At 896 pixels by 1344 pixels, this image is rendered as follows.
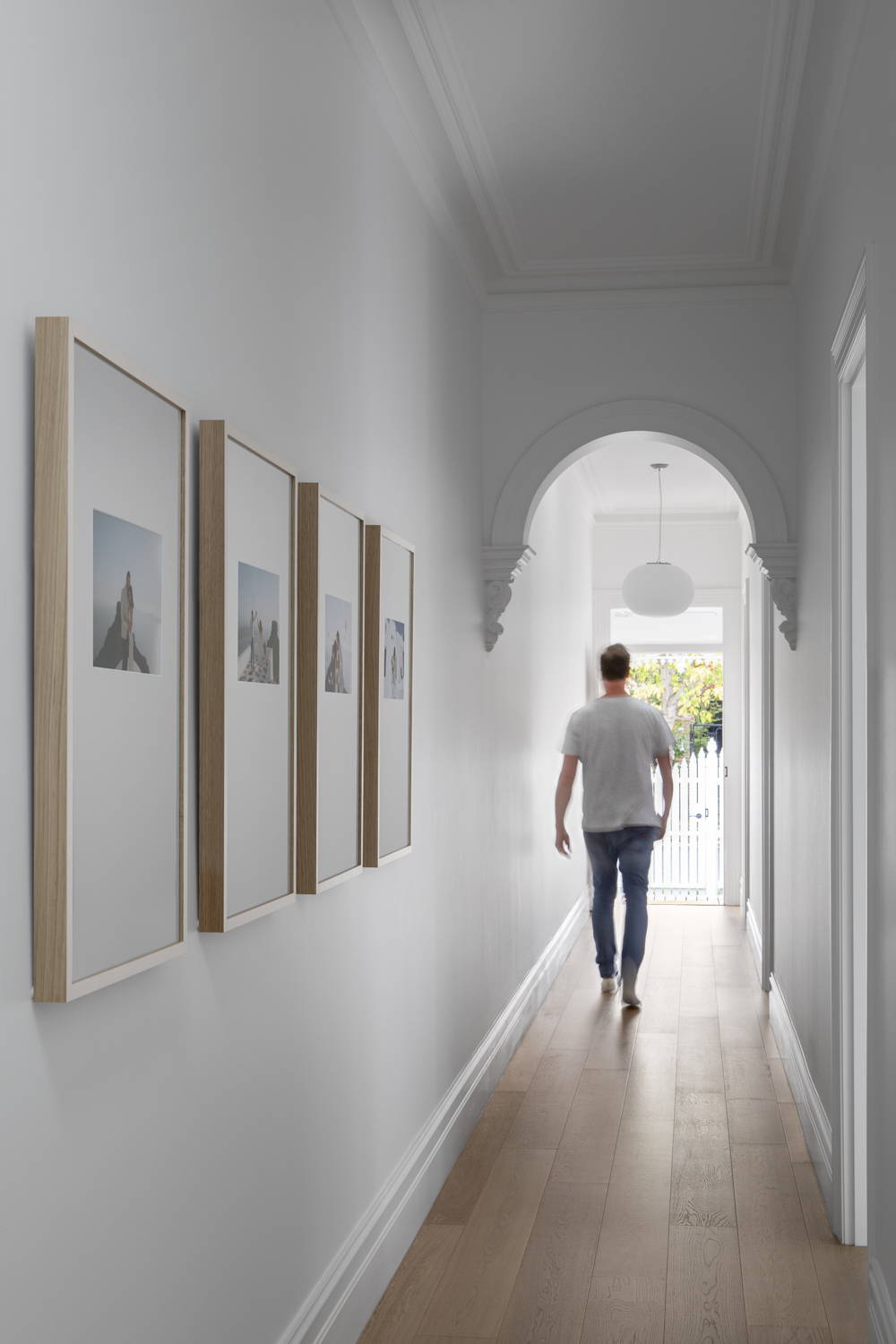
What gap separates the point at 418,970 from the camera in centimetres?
333

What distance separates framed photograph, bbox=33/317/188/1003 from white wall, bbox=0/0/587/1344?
29 mm

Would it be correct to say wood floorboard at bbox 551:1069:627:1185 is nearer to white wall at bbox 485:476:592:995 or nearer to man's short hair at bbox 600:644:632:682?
white wall at bbox 485:476:592:995

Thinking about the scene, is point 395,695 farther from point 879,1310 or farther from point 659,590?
point 659,590

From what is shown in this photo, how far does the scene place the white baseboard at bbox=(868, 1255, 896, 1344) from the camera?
86.9 inches

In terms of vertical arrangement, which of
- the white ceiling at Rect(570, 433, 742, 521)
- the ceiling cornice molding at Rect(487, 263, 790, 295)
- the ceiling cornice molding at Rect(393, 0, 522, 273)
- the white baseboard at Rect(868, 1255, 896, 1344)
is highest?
the ceiling cornice molding at Rect(393, 0, 522, 273)

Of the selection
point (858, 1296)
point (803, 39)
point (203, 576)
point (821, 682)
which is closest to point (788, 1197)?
point (858, 1296)

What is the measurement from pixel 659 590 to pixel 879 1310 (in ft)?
20.2

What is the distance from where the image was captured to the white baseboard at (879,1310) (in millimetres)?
2207

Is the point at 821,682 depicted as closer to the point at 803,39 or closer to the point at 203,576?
the point at 803,39

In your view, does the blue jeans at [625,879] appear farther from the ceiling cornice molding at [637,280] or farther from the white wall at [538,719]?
the ceiling cornice molding at [637,280]

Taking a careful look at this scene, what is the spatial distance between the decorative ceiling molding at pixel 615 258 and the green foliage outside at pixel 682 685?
316 inches

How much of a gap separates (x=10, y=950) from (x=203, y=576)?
25.6 inches

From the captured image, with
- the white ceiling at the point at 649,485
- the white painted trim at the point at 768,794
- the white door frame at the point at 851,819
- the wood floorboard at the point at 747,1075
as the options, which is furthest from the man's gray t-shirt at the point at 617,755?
the white door frame at the point at 851,819

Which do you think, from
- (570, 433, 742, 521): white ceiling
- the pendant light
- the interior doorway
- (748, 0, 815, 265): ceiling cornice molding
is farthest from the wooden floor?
the interior doorway
